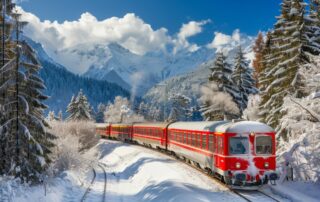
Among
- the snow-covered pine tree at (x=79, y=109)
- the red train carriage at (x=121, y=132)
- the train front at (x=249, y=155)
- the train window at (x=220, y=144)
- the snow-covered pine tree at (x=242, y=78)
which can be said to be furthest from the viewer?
the snow-covered pine tree at (x=79, y=109)

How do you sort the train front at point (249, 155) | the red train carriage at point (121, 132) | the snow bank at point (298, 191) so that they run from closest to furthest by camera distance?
the snow bank at point (298, 191), the train front at point (249, 155), the red train carriage at point (121, 132)

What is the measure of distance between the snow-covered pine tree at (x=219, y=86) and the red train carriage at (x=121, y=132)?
52.2 ft

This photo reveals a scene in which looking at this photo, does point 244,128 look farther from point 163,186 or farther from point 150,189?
point 150,189

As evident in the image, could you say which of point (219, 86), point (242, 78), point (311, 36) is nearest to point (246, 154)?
point (311, 36)

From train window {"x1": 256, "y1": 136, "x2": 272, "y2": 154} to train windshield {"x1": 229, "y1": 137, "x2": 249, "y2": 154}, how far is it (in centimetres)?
49

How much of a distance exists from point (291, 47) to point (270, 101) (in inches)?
157

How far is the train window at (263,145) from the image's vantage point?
18.6m

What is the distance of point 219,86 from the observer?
4616 centimetres

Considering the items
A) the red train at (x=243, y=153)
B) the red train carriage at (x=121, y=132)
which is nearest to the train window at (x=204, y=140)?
the red train at (x=243, y=153)

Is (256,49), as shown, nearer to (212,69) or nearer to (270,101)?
(212,69)

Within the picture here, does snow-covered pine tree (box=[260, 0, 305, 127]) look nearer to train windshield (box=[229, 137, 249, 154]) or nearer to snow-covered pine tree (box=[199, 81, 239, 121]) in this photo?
train windshield (box=[229, 137, 249, 154])

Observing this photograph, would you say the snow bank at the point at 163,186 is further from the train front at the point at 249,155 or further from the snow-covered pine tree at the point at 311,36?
the snow-covered pine tree at the point at 311,36

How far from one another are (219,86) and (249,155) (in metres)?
28.1

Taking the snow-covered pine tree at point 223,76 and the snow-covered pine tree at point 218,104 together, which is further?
the snow-covered pine tree at point 223,76
